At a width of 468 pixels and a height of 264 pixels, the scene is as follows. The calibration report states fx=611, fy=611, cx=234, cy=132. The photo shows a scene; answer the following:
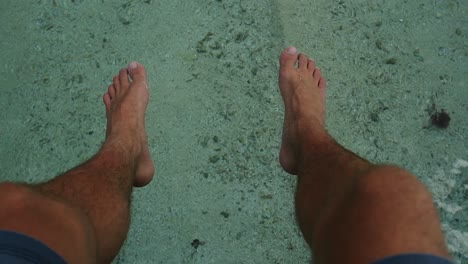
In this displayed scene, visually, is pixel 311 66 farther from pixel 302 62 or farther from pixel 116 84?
pixel 116 84

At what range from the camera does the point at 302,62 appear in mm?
2271

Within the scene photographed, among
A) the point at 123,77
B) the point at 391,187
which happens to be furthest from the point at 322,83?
the point at 391,187

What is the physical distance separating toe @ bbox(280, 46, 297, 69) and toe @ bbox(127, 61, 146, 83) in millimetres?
507

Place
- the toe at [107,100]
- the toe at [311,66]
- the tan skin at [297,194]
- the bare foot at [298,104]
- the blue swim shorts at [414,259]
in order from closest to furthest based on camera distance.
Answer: the blue swim shorts at [414,259] < the tan skin at [297,194] < the bare foot at [298,104] < the toe at [107,100] < the toe at [311,66]

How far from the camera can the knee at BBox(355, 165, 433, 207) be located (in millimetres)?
1372

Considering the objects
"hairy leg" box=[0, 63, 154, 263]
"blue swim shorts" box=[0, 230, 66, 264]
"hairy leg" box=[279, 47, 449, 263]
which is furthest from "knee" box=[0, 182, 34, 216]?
"hairy leg" box=[279, 47, 449, 263]

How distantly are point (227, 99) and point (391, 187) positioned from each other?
0.94 metres

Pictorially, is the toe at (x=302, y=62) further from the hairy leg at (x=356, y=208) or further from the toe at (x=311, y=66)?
the hairy leg at (x=356, y=208)

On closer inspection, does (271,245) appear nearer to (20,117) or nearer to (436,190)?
(436,190)

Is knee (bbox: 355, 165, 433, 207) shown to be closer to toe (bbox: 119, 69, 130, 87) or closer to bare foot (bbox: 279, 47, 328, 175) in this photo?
bare foot (bbox: 279, 47, 328, 175)

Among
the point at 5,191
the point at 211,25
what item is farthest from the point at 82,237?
the point at 211,25

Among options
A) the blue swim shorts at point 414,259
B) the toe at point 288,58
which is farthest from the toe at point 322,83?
the blue swim shorts at point 414,259

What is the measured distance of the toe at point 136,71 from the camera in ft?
7.20

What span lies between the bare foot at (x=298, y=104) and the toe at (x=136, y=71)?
0.50m
